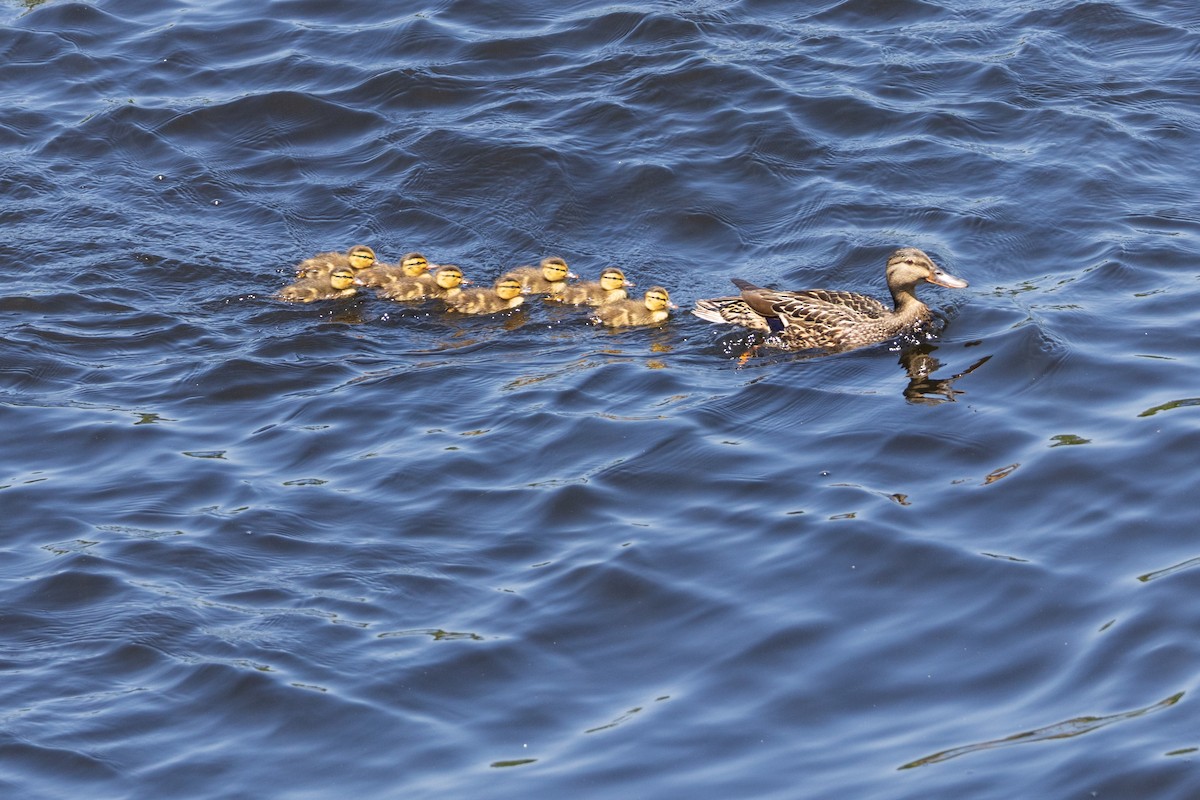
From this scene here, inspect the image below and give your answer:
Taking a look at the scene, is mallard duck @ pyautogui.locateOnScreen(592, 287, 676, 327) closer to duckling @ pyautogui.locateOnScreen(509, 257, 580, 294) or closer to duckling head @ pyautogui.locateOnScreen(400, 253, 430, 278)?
duckling @ pyautogui.locateOnScreen(509, 257, 580, 294)

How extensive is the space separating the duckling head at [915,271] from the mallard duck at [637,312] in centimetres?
131

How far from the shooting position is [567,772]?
5.98 metres

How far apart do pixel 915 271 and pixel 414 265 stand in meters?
2.91

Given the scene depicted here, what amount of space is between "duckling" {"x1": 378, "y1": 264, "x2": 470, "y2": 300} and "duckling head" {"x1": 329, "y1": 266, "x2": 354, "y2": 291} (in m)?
0.22

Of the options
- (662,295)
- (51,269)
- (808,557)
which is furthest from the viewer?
(51,269)

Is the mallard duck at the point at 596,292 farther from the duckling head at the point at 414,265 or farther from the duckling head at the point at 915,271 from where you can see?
the duckling head at the point at 915,271

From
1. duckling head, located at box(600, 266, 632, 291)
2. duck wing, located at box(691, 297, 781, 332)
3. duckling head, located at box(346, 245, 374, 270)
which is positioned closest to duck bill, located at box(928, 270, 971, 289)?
duck wing, located at box(691, 297, 781, 332)

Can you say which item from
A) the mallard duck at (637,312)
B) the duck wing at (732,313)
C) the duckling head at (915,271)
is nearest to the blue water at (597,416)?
the mallard duck at (637,312)

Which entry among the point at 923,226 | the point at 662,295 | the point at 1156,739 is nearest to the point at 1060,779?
the point at 1156,739

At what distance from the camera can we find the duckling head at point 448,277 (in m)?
9.87

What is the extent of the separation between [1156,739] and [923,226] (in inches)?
210

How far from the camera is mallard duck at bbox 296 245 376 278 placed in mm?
10062

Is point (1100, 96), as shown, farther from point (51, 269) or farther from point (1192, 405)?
point (51, 269)

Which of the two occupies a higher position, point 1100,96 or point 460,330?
point 1100,96
